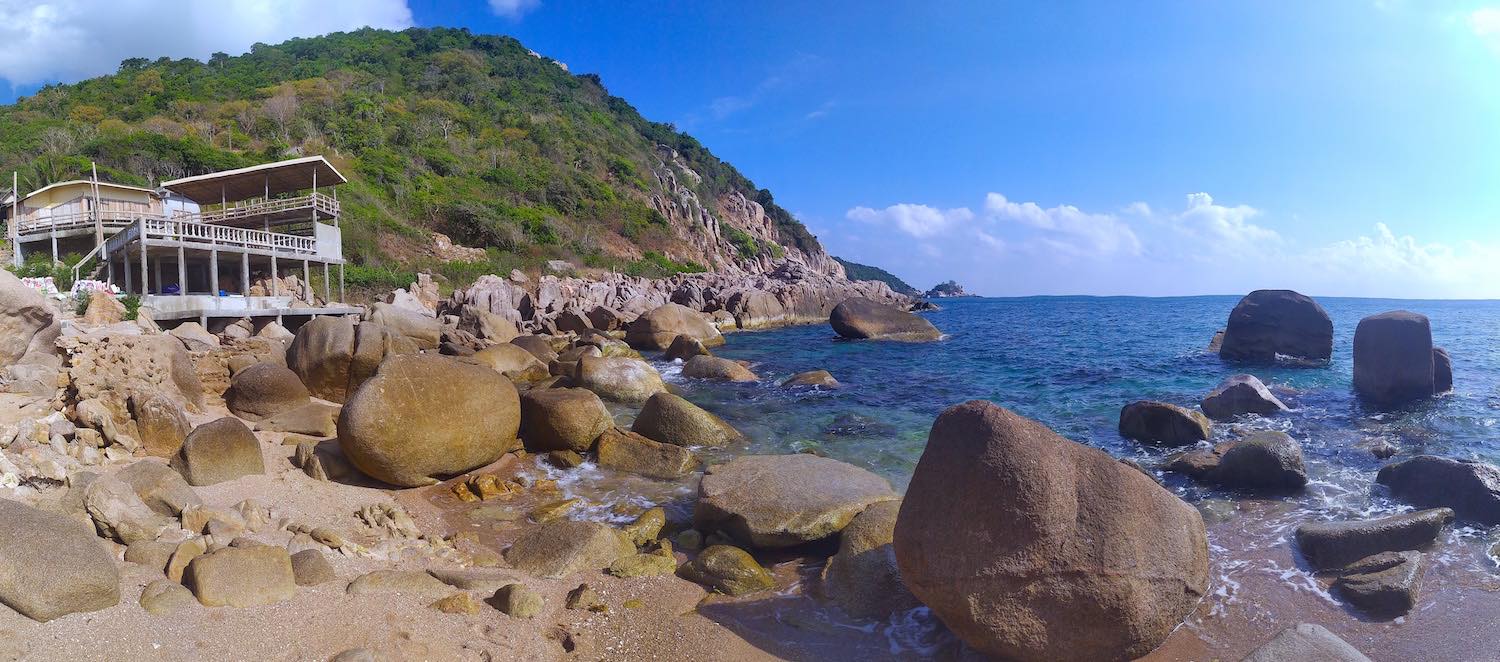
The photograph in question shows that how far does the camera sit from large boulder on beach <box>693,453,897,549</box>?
21.7 ft

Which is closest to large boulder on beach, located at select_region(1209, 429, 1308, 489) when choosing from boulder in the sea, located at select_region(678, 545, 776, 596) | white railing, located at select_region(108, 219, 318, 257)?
boulder in the sea, located at select_region(678, 545, 776, 596)

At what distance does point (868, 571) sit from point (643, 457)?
470 centimetres

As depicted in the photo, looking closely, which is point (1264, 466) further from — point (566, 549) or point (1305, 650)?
point (566, 549)

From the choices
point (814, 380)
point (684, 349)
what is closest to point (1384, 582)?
point (814, 380)

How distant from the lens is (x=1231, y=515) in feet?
25.7

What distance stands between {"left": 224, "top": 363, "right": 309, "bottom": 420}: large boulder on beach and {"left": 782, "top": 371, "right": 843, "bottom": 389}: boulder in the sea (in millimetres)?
10504

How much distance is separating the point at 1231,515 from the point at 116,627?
10.3 m

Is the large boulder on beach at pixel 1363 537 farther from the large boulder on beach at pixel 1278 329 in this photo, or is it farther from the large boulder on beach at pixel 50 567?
the large boulder on beach at pixel 1278 329

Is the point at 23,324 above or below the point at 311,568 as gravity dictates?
above

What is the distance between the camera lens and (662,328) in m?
26.4

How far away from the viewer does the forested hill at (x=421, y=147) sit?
38.0 meters

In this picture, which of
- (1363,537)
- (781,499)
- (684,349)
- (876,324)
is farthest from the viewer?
(876,324)

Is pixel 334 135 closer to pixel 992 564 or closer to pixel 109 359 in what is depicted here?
pixel 109 359

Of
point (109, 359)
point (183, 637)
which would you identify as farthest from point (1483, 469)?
point (109, 359)
